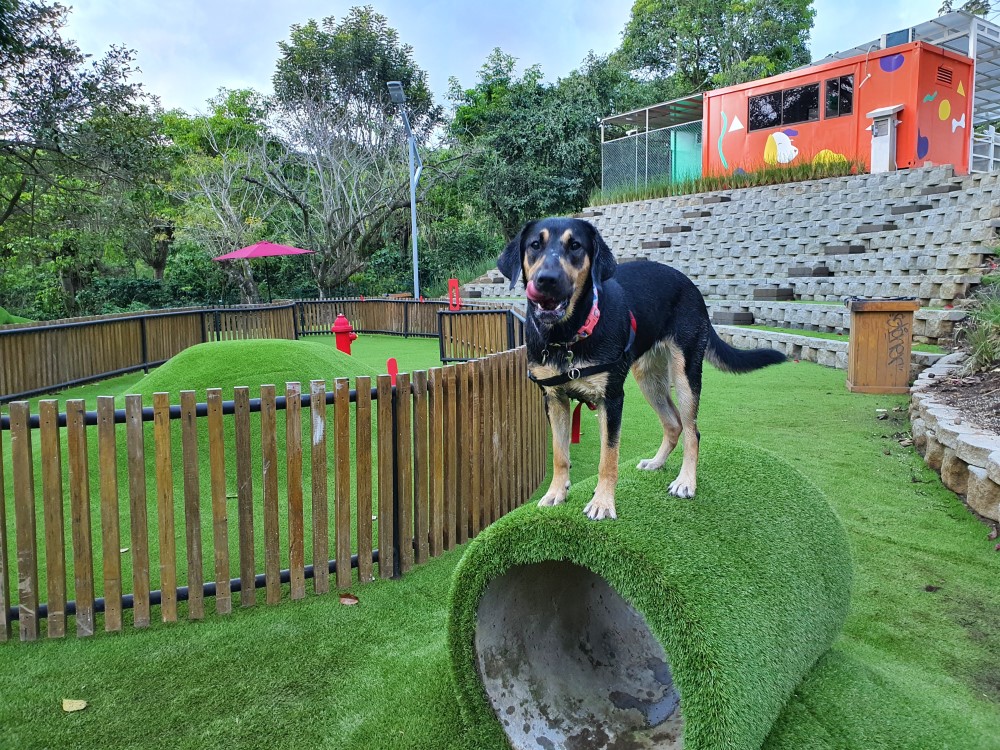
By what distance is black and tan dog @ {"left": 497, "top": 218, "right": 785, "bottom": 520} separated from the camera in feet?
8.18

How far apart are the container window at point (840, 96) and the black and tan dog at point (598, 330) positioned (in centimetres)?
2029

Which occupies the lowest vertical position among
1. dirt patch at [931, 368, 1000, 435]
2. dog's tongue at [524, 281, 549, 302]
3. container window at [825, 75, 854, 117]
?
dirt patch at [931, 368, 1000, 435]

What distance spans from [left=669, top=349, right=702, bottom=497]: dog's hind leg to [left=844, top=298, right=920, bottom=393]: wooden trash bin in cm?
715

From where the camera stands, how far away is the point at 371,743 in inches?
113

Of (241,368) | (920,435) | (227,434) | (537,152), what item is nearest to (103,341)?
(241,368)

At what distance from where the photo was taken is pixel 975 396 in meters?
6.66

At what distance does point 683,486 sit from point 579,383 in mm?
727

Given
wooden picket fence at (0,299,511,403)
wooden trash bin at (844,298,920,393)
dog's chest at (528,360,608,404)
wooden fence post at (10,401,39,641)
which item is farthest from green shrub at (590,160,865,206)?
wooden fence post at (10,401,39,641)

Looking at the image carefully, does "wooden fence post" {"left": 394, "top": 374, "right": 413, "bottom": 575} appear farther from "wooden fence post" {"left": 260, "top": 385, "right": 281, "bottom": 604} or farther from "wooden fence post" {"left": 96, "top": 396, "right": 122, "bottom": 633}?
"wooden fence post" {"left": 96, "top": 396, "right": 122, "bottom": 633}

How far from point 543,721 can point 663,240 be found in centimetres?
1880

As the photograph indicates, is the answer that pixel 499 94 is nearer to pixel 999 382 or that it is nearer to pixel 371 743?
pixel 999 382

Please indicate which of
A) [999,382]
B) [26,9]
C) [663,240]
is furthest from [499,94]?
[999,382]

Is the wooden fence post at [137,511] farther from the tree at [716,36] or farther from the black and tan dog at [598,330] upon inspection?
the tree at [716,36]

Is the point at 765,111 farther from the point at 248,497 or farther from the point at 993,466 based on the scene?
the point at 248,497
